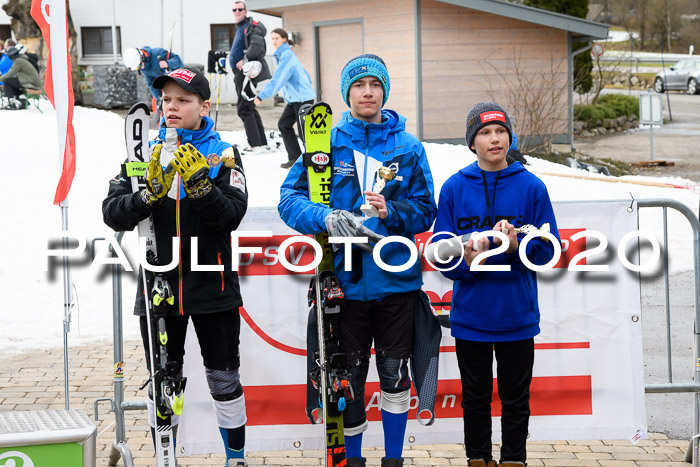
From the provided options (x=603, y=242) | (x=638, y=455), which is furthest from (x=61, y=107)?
(x=638, y=455)

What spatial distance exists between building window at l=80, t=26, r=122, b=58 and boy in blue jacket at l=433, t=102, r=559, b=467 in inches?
1259

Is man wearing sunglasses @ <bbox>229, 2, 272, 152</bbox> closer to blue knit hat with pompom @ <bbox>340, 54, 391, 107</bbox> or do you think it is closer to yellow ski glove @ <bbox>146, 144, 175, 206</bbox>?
blue knit hat with pompom @ <bbox>340, 54, 391, 107</bbox>

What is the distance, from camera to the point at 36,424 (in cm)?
366

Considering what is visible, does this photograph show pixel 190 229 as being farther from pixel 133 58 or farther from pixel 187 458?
pixel 133 58

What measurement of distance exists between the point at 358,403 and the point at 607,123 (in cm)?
2573

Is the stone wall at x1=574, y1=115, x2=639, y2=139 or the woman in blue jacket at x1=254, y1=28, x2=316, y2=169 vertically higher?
the stone wall at x1=574, y1=115, x2=639, y2=139

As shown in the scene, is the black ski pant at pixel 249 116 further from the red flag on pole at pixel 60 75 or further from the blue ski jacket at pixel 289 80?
the red flag on pole at pixel 60 75

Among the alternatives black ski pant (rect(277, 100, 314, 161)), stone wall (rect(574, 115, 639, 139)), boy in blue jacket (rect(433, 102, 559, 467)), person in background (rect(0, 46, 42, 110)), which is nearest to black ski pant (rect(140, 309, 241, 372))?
boy in blue jacket (rect(433, 102, 559, 467))

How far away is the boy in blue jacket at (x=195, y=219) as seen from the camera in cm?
380

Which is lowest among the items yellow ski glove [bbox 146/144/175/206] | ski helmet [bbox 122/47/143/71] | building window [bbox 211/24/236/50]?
yellow ski glove [bbox 146/144/175/206]

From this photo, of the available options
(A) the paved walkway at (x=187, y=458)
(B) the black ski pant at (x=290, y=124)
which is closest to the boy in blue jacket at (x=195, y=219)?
(A) the paved walkway at (x=187, y=458)

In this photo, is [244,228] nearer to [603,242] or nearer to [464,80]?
[603,242]

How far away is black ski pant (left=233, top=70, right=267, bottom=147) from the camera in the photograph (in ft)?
44.7

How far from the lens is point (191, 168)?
3596mm
